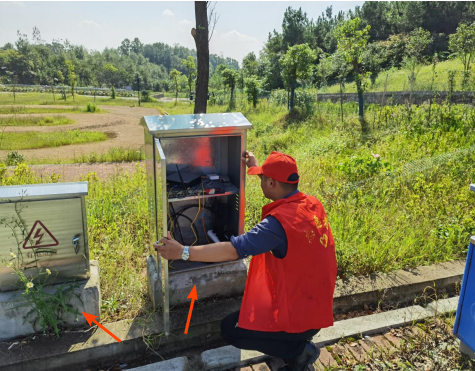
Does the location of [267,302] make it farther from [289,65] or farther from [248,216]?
[289,65]

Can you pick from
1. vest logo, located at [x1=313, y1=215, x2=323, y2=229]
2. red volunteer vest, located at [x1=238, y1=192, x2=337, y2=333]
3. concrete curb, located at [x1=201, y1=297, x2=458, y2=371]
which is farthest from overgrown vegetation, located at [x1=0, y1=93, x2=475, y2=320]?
vest logo, located at [x1=313, y1=215, x2=323, y2=229]

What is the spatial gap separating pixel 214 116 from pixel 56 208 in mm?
1558

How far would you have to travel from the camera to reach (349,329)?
3203mm

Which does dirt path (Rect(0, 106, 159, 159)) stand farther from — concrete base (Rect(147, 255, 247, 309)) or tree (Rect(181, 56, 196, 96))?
tree (Rect(181, 56, 196, 96))

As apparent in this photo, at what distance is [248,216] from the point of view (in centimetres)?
509

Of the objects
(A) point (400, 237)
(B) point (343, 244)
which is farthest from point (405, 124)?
(B) point (343, 244)

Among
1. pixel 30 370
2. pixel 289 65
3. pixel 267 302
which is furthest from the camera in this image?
pixel 289 65

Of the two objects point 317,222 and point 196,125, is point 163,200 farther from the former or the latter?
point 317,222

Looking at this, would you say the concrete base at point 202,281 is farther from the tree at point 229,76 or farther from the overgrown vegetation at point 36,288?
the tree at point 229,76

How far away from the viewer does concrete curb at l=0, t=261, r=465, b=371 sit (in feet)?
8.87

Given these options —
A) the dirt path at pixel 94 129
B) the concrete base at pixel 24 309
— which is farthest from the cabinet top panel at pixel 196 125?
→ the dirt path at pixel 94 129

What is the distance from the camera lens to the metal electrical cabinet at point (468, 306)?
2.76m

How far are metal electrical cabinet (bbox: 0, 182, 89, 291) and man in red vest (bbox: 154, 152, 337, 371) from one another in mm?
916

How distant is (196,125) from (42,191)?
1336 millimetres
